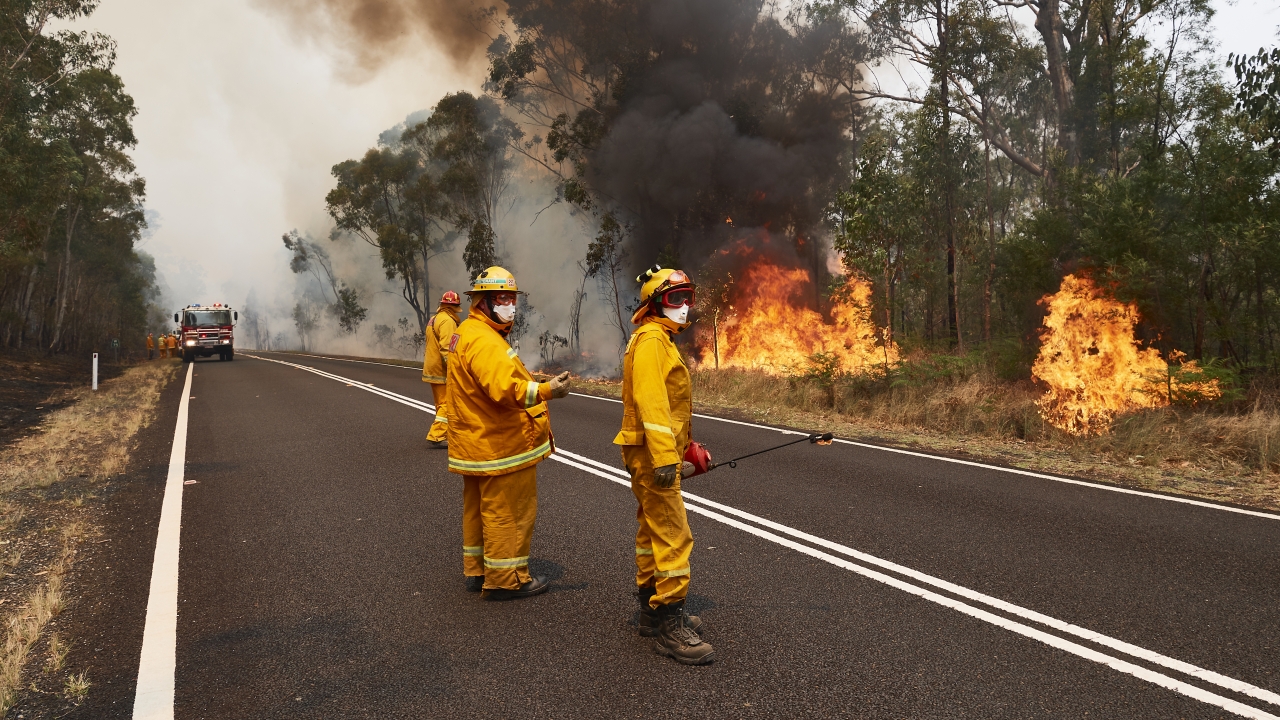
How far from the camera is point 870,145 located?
17.2 meters

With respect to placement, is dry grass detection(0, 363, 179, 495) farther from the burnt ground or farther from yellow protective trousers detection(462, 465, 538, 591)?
yellow protective trousers detection(462, 465, 538, 591)

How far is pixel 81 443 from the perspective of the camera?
32.7ft

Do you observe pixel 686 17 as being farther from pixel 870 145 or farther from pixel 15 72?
pixel 15 72

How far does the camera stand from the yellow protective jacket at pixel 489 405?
4023 mm

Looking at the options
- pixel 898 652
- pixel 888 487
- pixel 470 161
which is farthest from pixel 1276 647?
pixel 470 161

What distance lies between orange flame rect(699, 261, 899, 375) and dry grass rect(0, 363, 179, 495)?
12.5 metres

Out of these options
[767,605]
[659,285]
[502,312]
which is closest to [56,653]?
[502,312]

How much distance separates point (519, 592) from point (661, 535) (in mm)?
1103

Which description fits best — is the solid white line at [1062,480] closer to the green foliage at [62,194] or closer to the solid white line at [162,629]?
the solid white line at [162,629]

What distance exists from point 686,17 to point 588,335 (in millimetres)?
18682

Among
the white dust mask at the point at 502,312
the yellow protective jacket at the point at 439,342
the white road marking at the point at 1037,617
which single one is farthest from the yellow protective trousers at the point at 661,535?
the yellow protective jacket at the point at 439,342

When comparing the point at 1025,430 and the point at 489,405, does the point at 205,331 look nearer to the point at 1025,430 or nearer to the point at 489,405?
the point at 1025,430

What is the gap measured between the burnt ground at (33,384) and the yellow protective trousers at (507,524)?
893 centimetres

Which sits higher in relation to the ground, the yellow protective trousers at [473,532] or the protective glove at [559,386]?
the protective glove at [559,386]
